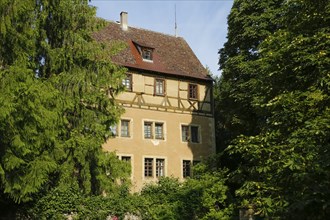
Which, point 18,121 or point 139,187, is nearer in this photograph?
point 18,121

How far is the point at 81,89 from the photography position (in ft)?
63.2

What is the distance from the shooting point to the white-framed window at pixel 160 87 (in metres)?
26.6

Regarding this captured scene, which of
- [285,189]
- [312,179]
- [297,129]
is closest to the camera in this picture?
[312,179]

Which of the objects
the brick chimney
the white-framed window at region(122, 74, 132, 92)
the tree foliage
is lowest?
the tree foliage

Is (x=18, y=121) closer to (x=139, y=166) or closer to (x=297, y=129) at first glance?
(x=297, y=129)

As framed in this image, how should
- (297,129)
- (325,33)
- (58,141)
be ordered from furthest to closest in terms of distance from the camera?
(58,141) → (325,33) → (297,129)

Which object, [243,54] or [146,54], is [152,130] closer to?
[146,54]

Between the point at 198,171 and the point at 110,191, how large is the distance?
591 cm

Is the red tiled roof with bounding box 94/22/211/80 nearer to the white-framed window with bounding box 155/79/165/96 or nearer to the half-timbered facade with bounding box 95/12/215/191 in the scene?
the half-timbered facade with bounding box 95/12/215/191

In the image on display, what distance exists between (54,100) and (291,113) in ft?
27.1

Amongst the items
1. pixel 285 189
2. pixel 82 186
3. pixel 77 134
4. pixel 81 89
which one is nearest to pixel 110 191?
pixel 82 186

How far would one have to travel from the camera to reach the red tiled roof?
88.2 ft

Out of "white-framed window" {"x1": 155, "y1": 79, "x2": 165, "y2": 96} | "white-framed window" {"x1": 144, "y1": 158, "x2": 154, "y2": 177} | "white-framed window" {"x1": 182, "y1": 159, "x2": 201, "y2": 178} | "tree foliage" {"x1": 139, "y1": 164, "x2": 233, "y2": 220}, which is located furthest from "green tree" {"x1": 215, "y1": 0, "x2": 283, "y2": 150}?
"white-framed window" {"x1": 144, "y1": 158, "x2": 154, "y2": 177}

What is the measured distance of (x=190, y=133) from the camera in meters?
27.3
